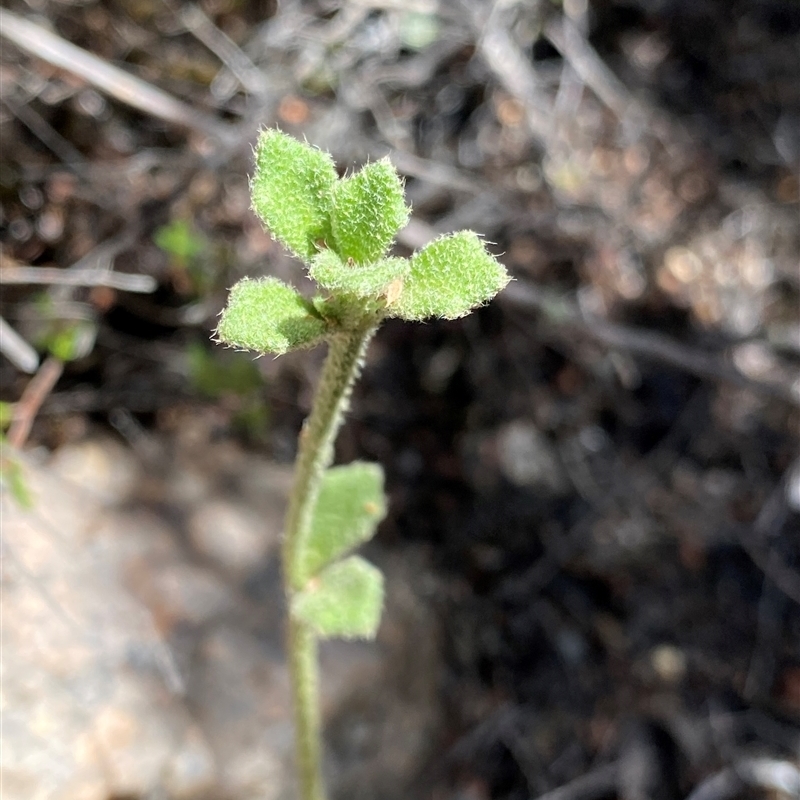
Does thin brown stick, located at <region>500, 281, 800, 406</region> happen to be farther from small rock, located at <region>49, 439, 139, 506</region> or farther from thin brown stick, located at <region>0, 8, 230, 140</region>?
small rock, located at <region>49, 439, 139, 506</region>

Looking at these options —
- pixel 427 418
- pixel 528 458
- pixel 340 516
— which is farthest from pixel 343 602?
pixel 528 458

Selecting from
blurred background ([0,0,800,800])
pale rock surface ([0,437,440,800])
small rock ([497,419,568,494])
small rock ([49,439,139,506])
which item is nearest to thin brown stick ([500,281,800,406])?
blurred background ([0,0,800,800])

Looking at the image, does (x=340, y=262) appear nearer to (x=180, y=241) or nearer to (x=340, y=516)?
(x=340, y=516)

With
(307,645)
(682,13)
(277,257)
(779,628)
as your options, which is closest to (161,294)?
(277,257)

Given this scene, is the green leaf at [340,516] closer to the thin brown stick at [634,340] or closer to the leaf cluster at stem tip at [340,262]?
the leaf cluster at stem tip at [340,262]

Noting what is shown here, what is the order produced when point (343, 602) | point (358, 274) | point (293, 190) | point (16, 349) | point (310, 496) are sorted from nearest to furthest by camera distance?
point (358, 274)
point (293, 190)
point (310, 496)
point (343, 602)
point (16, 349)

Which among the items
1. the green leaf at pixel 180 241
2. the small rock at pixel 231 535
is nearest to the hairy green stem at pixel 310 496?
the small rock at pixel 231 535
